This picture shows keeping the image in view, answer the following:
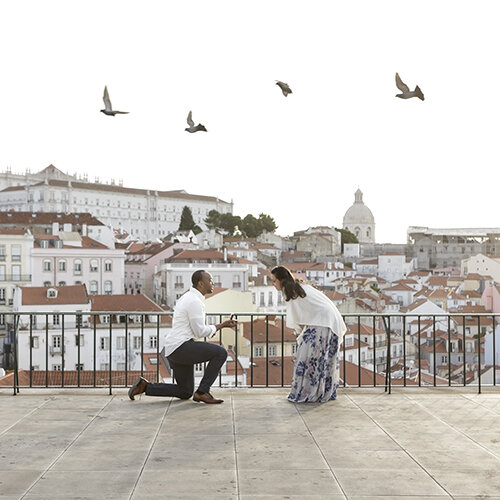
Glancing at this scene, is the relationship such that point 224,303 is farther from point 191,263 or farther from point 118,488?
point 118,488

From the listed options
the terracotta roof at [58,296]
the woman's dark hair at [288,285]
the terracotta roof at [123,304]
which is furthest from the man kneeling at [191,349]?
the terracotta roof at [58,296]

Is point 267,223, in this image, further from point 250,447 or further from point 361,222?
point 250,447

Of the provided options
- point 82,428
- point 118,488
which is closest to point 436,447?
point 118,488

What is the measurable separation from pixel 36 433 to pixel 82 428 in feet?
1.20

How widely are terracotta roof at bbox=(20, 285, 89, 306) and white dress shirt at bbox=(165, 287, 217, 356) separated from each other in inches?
1375

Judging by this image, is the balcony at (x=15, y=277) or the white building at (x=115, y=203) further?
the white building at (x=115, y=203)

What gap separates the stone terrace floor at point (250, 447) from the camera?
4.25 metres

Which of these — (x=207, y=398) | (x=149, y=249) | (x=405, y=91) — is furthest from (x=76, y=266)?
(x=207, y=398)

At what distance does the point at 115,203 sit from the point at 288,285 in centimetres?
13647

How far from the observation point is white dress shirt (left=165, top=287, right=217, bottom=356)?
22.4 feet

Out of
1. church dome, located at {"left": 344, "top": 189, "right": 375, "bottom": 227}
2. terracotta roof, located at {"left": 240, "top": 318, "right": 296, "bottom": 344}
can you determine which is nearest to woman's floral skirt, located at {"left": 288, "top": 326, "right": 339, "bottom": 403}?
terracotta roof, located at {"left": 240, "top": 318, "right": 296, "bottom": 344}

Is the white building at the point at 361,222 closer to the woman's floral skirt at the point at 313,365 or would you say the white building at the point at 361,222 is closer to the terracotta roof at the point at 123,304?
the terracotta roof at the point at 123,304

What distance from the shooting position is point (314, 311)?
6.92 meters

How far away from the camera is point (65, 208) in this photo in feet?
430
